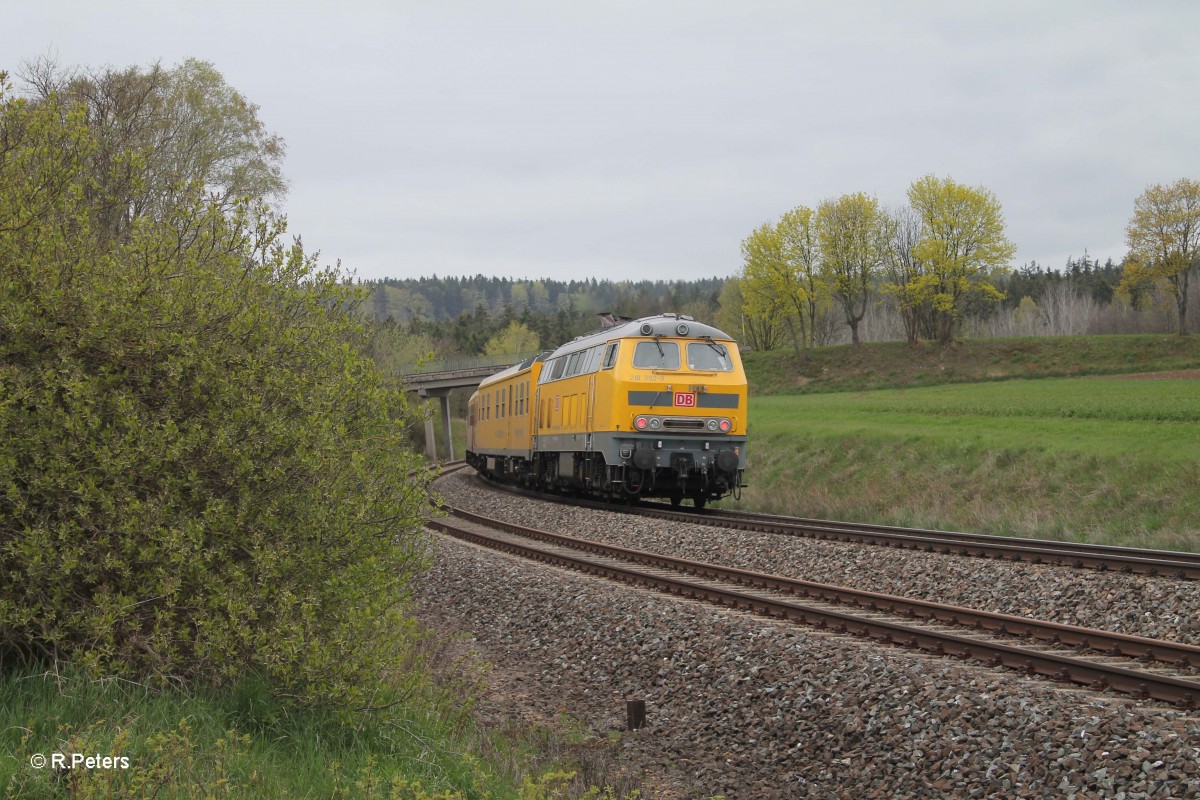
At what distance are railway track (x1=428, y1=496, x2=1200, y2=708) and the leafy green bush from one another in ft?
14.1

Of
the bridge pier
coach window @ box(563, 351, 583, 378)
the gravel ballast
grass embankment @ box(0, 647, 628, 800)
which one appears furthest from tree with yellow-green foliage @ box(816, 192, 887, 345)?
grass embankment @ box(0, 647, 628, 800)

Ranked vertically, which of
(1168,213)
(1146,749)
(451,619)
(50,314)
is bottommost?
(451,619)

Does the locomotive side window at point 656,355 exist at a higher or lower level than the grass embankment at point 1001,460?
higher

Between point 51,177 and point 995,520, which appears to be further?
point 995,520

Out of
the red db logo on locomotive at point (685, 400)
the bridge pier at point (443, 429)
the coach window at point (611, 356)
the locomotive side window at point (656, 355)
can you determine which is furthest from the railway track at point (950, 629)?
the bridge pier at point (443, 429)

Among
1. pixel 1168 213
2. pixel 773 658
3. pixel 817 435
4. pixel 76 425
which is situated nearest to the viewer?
pixel 76 425

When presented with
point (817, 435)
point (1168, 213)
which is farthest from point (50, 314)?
point (1168, 213)

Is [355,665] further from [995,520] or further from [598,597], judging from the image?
[995,520]

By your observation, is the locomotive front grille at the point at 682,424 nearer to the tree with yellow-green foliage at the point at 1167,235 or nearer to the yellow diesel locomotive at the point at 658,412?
the yellow diesel locomotive at the point at 658,412

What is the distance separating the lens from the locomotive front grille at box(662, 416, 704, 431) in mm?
18000

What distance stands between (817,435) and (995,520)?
12502 millimetres

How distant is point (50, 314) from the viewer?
524 cm

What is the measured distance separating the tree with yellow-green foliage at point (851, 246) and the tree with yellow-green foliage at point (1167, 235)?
1553cm

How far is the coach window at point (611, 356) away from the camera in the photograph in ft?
60.1
